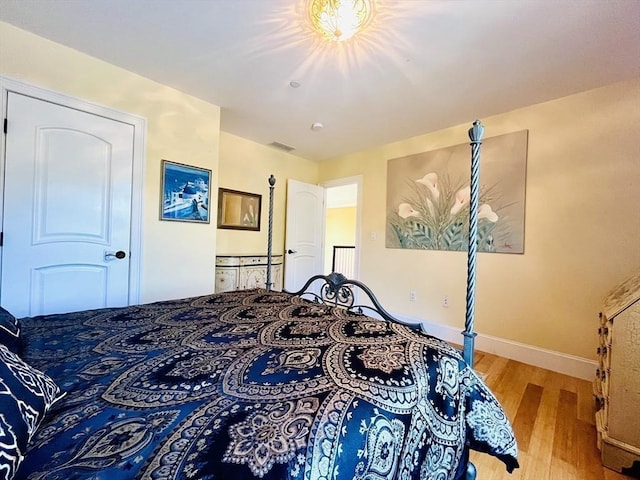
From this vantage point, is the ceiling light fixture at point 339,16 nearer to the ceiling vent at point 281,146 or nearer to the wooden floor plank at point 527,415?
the ceiling vent at point 281,146

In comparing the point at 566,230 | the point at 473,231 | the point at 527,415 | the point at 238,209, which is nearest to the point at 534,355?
the point at 527,415

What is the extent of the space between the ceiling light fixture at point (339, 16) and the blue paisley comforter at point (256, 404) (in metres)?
1.64

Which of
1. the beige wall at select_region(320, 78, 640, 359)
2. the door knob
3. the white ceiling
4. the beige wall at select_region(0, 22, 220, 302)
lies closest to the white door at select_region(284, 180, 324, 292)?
the beige wall at select_region(0, 22, 220, 302)

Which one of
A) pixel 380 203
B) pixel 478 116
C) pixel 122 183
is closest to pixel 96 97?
pixel 122 183

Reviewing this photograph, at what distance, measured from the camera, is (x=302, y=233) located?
174 inches

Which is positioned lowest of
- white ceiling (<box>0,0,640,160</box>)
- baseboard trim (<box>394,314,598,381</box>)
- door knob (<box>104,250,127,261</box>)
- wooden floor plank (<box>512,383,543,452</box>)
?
wooden floor plank (<box>512,383,543,452</box>)

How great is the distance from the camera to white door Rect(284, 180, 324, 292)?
423cm

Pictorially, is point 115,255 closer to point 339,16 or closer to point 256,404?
point 256,404

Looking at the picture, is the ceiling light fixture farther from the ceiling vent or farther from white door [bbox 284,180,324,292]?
white door [bbox 284,180,324,292]

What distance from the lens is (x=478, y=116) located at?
2906 mm

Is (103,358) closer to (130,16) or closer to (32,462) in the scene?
(32,462)

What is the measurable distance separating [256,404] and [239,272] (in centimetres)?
293

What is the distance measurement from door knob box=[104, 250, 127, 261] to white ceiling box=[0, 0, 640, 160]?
1559 millimetres

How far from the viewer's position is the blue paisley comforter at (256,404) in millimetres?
544
